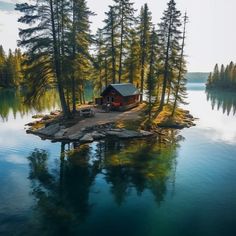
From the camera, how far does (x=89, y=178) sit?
17219 mm

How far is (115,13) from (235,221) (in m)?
37.4

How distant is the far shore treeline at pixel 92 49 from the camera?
28078 mm

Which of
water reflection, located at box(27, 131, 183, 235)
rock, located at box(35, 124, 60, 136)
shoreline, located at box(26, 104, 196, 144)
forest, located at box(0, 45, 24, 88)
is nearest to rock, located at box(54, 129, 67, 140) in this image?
shoreline, located at box(26, 104, 196, 144)

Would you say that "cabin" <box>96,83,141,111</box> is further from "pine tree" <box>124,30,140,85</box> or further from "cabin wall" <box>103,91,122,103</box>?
"pine tree" <box>124,30,140,85</box>

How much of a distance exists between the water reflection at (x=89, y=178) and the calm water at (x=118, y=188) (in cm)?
5

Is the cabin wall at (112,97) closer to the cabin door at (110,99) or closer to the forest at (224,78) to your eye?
the cabin door at (110,99)

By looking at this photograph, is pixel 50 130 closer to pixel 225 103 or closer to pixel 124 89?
pixel 124 89

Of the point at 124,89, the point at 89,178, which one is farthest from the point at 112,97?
the point at 89,178

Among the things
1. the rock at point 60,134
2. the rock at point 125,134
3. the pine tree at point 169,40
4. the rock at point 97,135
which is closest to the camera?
the rock at point 60,134

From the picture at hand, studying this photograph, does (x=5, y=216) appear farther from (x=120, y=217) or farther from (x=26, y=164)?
(x=26, y=164)

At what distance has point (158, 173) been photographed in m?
18.1

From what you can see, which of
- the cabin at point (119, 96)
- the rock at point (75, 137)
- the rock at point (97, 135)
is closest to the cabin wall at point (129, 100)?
the cabin at point (119, 96)

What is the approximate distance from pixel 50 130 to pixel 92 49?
18.8 meters

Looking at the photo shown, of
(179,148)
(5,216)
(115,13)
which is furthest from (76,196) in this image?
(115,13)
